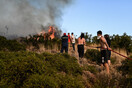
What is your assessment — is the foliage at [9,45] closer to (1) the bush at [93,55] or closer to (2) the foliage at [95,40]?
(1) the bush at [93,55]

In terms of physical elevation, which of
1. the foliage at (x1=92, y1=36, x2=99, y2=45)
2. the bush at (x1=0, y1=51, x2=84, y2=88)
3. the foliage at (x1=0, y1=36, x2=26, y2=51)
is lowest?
the bush at (x1=0, y1=51, x2=84, y2=88)

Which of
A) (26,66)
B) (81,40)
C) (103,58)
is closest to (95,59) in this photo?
(81,40)

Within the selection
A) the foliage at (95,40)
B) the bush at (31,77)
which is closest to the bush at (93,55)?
the bush at (31,77)

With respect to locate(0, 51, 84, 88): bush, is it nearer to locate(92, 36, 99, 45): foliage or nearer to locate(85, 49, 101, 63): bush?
locate(85, 49, 101, 63): bush

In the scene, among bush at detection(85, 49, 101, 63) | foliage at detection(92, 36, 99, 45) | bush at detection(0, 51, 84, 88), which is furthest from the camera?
foliage at detection(92, 36, 99, 45)

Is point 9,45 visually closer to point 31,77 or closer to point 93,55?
point 93,55

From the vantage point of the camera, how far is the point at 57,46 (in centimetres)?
1584

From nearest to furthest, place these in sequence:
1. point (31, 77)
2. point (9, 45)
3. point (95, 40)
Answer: point (31, 77), point (9, 45), point (95, 40)

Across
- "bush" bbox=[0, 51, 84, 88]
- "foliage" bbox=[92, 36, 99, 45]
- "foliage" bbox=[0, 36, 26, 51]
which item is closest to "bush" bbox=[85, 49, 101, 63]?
"foliage" bbox=[0, 36, 26, 51]

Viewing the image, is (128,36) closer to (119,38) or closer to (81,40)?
(119,38)

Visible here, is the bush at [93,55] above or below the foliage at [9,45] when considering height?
below

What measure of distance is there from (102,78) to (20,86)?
2.75m

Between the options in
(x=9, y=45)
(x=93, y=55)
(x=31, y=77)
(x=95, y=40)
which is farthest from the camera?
(x=95, y=40)

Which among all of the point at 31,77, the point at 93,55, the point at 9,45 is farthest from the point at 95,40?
the point at 31,77
